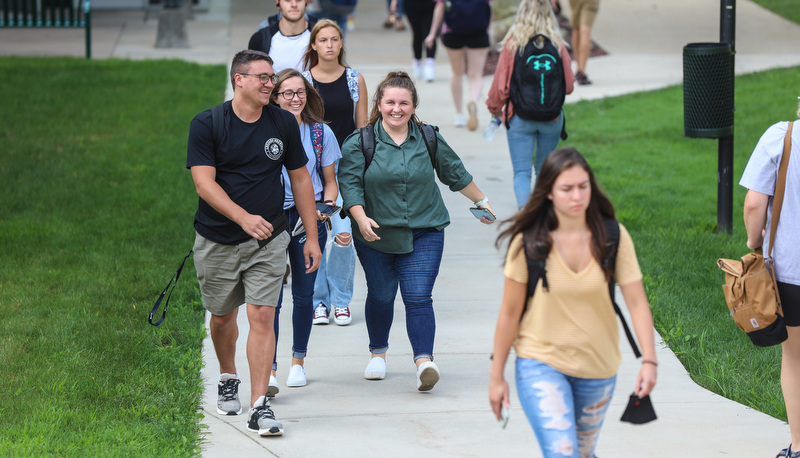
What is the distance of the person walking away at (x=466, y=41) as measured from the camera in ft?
42.3

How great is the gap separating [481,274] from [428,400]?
8.50ft

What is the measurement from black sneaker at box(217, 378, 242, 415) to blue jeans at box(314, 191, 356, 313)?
5.22ft

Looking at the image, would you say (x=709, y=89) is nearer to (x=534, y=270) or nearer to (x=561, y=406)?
(x=534, y=270)

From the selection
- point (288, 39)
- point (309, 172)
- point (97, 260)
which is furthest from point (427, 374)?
point (97, 260)

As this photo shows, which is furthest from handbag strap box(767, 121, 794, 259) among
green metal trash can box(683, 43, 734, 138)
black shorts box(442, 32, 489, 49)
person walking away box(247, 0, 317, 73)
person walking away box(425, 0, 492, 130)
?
black shorts box(442, 32, 489, 49)

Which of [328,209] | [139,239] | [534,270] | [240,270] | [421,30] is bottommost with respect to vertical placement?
[139,239]

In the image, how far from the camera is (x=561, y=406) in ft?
12.6

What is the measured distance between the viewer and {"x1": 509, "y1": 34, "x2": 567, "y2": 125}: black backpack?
829 centimetres

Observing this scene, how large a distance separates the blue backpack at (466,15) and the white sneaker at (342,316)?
652cm

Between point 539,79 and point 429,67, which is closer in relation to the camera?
point 539,79

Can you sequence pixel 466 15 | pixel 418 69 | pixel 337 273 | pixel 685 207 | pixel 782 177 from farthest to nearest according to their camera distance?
pixel 418 69 → pixel 466 15 → pixel 685 207 → pixel 337 273 → pixel 782 177

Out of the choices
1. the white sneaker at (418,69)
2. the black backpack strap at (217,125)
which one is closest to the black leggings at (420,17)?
the white sneaker at (418,69)

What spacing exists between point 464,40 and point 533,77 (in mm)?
4912

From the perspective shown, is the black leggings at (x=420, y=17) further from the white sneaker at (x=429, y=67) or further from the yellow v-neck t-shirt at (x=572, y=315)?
the yellow v-neck t-shirt at (x=572, y=315)
